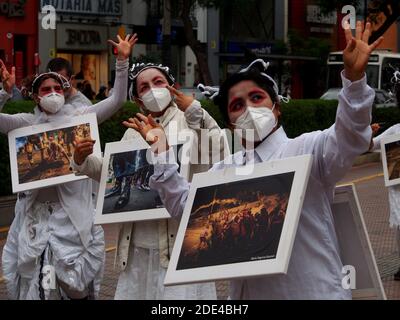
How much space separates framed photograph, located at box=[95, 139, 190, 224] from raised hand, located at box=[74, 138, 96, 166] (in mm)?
137

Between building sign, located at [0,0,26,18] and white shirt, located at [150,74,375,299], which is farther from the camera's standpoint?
building sign, located at [0,0,26,18]

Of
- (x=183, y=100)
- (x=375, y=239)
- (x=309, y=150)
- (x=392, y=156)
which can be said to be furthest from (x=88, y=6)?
(x=309, y=150)

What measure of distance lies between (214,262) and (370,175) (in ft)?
47.7

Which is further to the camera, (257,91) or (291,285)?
(257,91)

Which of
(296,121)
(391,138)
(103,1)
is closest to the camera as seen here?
(391,138)

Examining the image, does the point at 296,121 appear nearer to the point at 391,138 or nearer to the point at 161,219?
the point at 391,138

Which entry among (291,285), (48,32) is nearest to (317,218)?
(291,285)

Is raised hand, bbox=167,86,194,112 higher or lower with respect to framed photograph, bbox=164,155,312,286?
higher

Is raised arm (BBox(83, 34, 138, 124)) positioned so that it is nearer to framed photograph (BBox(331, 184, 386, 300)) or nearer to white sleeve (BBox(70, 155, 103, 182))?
white sleeve (BBox(70, 155, 103, 182))

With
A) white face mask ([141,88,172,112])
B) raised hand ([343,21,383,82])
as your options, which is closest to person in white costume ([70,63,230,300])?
white face mask ([141,88,172,112])

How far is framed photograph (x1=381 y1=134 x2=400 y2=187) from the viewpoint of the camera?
796 centimetres
